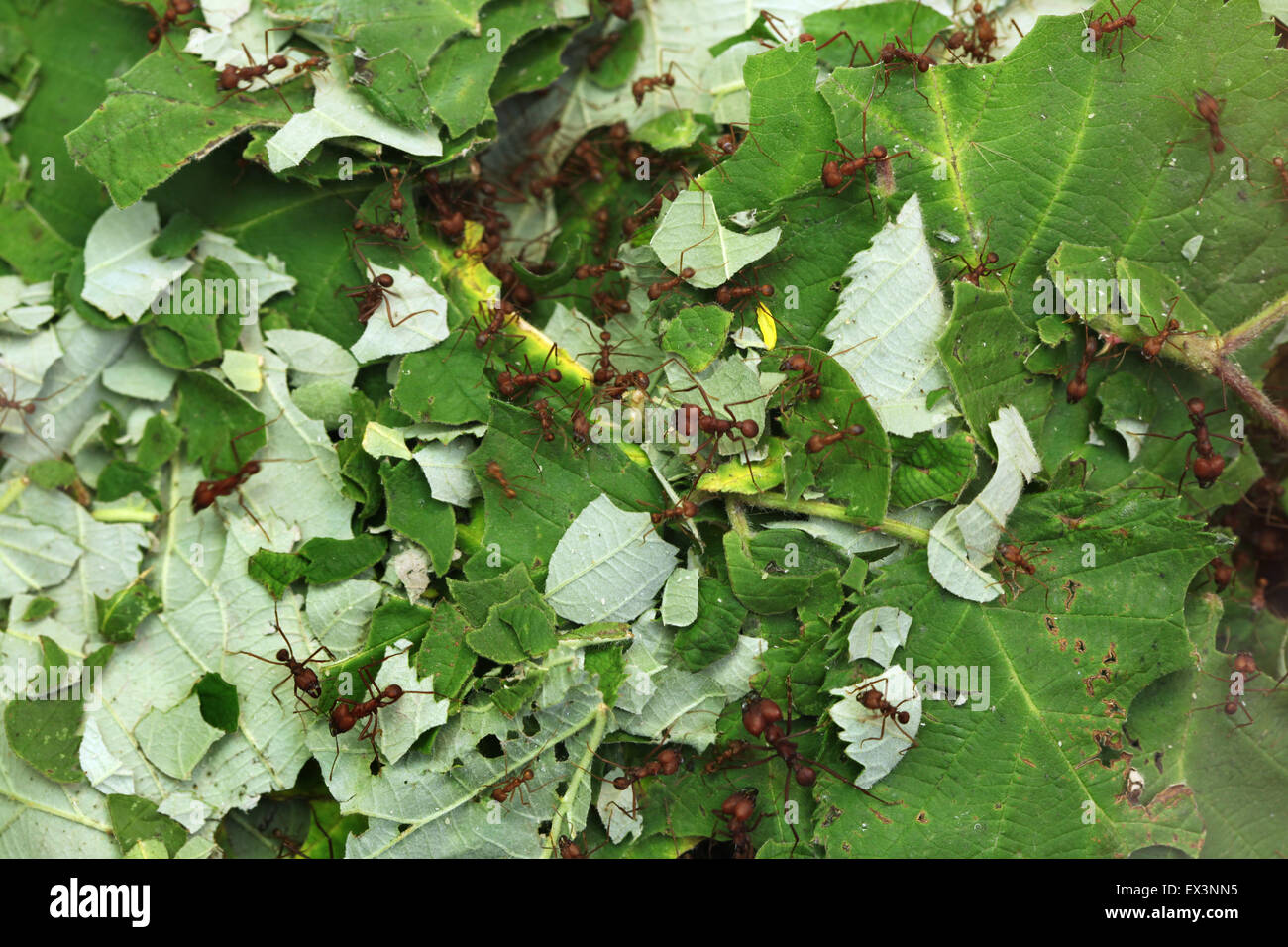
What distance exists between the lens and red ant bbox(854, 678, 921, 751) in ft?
13.6

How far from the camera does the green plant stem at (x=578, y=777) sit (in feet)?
14.2

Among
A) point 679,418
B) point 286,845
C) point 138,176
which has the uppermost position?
point 138,176

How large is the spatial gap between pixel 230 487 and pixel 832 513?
2905 mm

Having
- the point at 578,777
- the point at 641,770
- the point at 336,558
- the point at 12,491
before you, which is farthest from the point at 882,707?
the point at 12,491

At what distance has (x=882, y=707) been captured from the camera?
4148 millimetres

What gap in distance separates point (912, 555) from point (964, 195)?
5.54 ft

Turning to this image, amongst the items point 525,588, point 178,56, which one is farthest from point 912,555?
point 178,56

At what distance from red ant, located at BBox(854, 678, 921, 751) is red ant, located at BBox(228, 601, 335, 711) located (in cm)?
246

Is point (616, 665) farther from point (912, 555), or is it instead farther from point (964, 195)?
point (964, 195)

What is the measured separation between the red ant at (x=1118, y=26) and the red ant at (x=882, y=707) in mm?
3026

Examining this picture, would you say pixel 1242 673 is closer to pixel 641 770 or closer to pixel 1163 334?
pixel 1163 334

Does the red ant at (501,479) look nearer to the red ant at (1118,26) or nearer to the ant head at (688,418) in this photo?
the ant head at (688,418)
